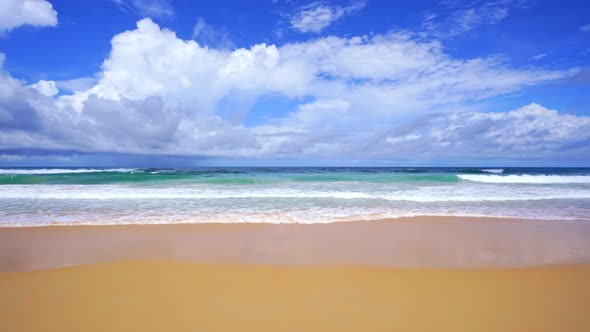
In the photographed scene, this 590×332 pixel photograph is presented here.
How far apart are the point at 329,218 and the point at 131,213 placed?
653cm

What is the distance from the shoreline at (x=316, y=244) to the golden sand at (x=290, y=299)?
434 mm

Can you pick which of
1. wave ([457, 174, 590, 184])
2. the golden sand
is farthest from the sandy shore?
wave ([457, 174, 590, 184])

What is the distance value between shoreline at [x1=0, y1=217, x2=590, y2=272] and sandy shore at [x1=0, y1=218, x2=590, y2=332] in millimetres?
41

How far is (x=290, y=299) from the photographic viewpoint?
3.40 meters

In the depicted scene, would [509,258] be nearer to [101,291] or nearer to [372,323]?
[372,323]

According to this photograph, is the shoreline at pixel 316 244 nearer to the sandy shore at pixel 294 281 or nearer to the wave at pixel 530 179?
the sandy shore at pixel 294 281

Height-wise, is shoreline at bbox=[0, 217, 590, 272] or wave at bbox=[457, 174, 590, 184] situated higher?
wave at bbox=[457, 174, 590, 184]

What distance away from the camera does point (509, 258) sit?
16.2ft

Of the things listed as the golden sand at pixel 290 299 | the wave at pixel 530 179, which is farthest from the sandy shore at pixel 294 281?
the wave at pixel 530 179

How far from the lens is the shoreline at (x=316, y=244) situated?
189 inches

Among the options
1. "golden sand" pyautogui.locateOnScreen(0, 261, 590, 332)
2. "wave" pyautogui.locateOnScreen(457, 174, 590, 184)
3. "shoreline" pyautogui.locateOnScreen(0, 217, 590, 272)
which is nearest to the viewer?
"golden sand" pyautogui.locateOnScreen(0, 261, 590, 332)

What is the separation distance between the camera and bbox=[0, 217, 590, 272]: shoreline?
15.7ft

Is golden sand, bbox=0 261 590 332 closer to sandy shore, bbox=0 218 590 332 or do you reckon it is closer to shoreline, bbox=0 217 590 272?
sandy shore, bbox=0 218 590 332

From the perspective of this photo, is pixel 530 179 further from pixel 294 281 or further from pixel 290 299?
pixel 290 299
